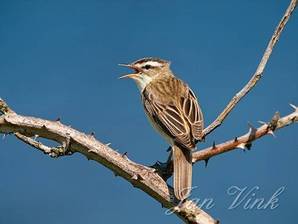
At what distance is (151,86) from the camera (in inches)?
236

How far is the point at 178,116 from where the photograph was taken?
16.3 feet

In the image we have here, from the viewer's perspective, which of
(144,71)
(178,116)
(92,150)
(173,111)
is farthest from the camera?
(144,71)

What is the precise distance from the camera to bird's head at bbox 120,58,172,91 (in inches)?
248

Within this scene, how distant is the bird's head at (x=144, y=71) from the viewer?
→ 6.31 m

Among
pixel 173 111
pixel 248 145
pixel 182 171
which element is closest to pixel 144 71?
pixel 173 111

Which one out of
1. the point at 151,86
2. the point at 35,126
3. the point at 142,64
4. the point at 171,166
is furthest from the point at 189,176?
the point at 142,64

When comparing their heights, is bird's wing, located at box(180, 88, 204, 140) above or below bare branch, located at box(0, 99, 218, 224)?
above

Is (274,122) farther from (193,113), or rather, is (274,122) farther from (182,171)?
(193,113)

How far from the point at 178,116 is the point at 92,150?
Answer: 1935 millimetres

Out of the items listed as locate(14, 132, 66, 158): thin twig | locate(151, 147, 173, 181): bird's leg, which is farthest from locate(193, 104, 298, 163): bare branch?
locate(14, 132, 66, 158): thin twig

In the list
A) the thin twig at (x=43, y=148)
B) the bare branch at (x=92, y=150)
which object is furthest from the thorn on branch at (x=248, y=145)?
the thin twig at (x=43, y=148)

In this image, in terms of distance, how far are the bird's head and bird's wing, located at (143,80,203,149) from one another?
461mm

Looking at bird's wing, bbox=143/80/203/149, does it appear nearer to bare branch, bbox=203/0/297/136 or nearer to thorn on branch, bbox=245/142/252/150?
bare branch, bbox=203/0/297/136

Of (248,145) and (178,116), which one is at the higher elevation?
(178,116)
